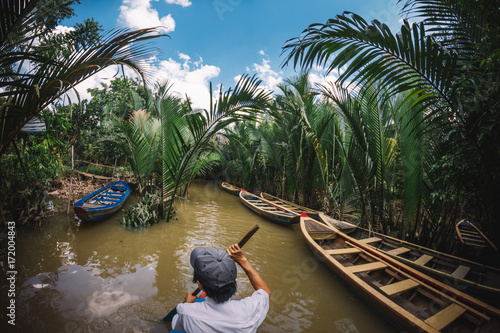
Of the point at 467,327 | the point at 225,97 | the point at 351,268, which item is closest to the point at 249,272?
the point at 351,268

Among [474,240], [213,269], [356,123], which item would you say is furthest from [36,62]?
[474,240]

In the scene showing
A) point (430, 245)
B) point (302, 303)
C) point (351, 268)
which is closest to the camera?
point (302, 303)

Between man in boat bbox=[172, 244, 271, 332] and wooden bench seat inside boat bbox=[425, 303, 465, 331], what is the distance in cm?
179

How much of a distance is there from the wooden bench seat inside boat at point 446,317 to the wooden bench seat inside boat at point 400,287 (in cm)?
37

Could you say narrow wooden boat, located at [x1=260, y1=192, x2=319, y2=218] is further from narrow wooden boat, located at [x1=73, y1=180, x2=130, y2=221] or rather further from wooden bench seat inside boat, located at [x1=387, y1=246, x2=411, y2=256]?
narrow wooden boat, located at [x1=73, y1=180, x2=130, y2=221]

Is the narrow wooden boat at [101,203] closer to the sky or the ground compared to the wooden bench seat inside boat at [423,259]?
closer to the ground

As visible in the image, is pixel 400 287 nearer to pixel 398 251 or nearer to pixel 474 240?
pixel 398 251

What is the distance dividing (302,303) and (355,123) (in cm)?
335

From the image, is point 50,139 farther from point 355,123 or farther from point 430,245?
point 430,245

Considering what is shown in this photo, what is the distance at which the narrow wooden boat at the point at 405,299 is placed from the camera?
2037 millimetres

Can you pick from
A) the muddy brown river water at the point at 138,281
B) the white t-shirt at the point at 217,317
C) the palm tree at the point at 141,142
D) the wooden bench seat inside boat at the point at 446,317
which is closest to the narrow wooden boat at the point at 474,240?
the wooden bench seat inside boat at the point at 446,317

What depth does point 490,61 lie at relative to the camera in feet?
5.98

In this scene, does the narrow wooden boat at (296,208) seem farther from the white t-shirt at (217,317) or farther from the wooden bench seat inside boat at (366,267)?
the white t-shirt at (217,317)

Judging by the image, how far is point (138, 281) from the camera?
→ 2953 mm
